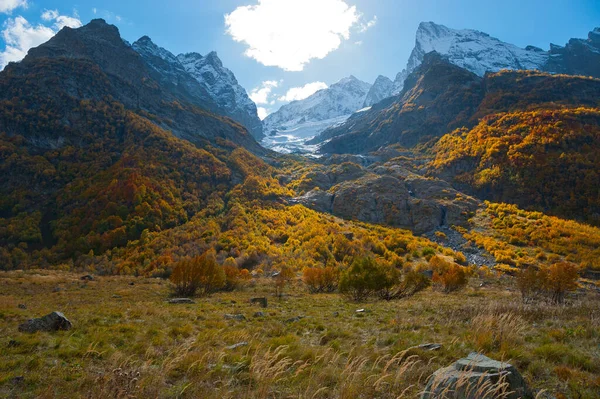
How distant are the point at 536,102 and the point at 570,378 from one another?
146291mm

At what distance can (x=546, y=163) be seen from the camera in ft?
257

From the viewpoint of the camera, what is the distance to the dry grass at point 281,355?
560cm

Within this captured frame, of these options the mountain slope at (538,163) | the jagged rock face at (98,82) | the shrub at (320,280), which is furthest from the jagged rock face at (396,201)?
the jagged rock face at (98,82)

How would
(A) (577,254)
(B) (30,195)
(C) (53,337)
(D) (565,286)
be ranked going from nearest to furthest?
1. (C) (53,337)
2. (D) (565,286)
3. (A) (577,254)
4. (B) (30,195)

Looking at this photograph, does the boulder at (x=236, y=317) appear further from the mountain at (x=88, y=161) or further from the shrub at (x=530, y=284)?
the mountain at (x=88, y=161)

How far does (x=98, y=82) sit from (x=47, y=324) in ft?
429

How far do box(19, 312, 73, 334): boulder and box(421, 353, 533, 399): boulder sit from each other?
12.9m

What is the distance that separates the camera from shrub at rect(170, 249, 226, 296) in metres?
27.0

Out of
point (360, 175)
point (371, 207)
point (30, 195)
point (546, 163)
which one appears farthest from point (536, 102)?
point (30, 195)

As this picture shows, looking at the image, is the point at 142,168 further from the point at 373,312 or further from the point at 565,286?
the point at 565,286

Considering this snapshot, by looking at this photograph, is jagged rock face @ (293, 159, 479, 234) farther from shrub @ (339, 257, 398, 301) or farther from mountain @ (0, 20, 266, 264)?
shrub @ (339, 257, 398, 301)

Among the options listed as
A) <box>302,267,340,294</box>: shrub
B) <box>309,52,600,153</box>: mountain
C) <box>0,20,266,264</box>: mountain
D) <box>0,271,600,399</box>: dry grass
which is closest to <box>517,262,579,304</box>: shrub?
<box>0,271,600,399</box>: dry grass

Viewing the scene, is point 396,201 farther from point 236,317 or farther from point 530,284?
point 236,317

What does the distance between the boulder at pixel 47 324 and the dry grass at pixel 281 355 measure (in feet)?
1.51
